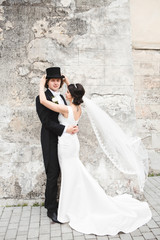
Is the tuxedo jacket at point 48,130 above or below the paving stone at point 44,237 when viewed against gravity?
above

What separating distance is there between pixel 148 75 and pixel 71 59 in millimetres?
2862

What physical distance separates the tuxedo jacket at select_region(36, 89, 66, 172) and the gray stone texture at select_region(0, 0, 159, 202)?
0.60 metres

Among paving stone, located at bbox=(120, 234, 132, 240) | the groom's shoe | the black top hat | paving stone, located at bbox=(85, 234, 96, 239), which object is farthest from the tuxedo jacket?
paving stone, located at bbox=(120, 234, 132, 240)

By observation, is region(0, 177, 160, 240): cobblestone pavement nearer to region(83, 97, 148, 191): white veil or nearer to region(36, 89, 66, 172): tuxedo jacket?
region(83, 97, 148, 191): white veil

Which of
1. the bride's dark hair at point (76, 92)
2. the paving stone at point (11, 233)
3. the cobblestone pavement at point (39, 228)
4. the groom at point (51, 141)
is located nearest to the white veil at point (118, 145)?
the bride's dark hair at point (76, 92)

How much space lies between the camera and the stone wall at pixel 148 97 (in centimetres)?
607

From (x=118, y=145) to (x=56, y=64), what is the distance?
182cm

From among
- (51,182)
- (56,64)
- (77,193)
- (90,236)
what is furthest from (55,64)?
(90,236)

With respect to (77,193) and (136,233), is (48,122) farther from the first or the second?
(136,233)

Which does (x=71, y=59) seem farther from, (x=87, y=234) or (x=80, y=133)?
(x=87, y=234)

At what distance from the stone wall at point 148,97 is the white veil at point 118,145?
261cm

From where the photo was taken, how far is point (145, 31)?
6156 millimetres

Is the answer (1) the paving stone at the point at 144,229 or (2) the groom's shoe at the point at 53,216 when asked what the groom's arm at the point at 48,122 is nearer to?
(2) the groom's shoe at the point at 53,216

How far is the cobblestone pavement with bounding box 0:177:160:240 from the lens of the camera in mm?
2932
